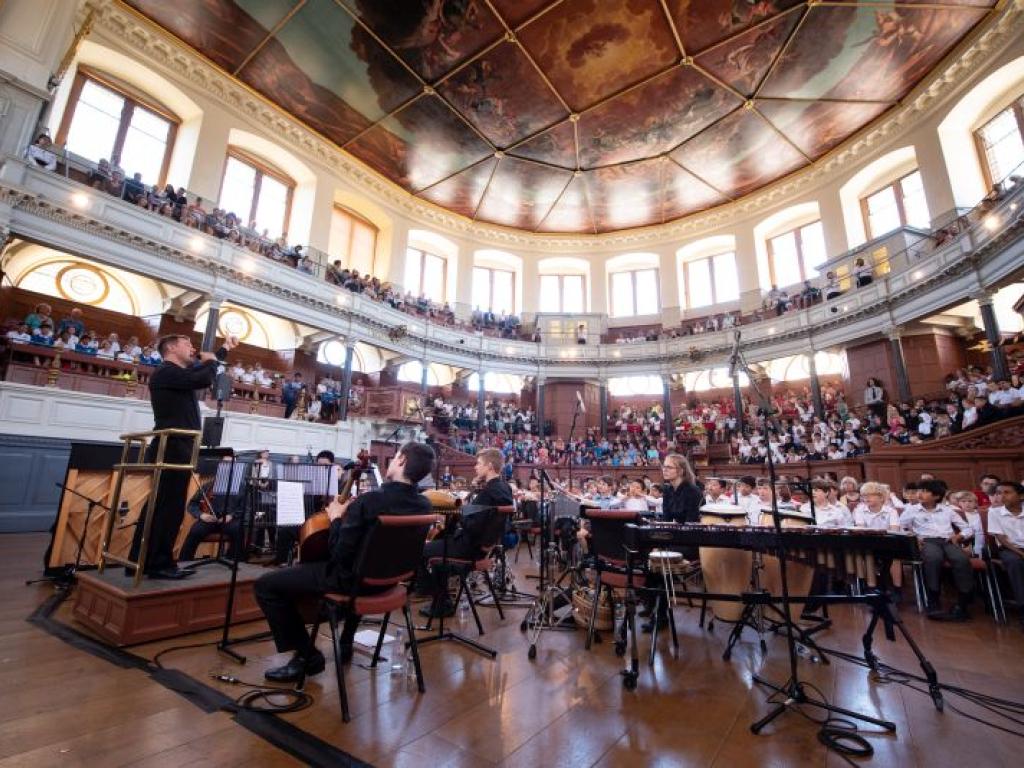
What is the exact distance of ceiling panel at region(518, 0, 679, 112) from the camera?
39.9 feet

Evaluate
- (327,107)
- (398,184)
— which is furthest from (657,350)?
(327,107)

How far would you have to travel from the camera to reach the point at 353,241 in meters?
18.5

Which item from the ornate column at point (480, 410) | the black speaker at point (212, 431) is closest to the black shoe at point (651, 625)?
the black speaker at point (212, 431)

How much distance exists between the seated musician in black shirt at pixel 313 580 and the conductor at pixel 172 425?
4.37ft

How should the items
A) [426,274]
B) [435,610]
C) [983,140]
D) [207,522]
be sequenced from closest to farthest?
[435,610] < [207,522] < [983,140] < [426,274]

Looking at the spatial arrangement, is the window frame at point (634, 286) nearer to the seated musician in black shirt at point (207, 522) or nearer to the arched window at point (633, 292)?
the arched window at point (633, 292)

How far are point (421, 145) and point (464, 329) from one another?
676cm

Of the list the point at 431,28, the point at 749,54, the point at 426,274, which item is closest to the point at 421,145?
the point at 431,28

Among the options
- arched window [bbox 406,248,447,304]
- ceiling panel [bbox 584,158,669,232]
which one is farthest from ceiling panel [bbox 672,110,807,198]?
arched window [bbox 406,248,447,304]

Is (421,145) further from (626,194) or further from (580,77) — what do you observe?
(626,194)

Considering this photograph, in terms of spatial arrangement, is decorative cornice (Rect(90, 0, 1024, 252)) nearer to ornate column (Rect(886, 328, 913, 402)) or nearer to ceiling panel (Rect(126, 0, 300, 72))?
ceiling panel (Rect(126, 0, 300, 72))

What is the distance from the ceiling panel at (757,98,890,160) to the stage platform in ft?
58.8

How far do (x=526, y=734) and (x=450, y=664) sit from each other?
1008 mm

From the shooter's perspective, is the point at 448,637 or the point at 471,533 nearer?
the point at 448,637
